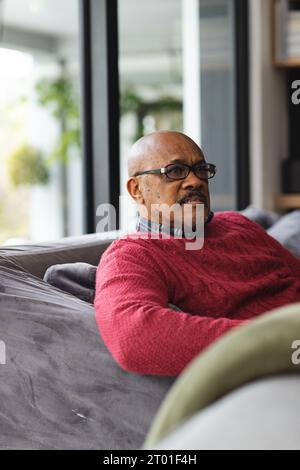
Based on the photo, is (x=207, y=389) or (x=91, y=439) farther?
(x=91, y=439)

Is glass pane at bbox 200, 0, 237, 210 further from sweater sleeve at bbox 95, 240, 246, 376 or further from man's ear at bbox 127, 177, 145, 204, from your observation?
sweater sleeve at bbox 95, 240, 246, 376

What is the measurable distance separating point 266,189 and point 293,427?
341cm

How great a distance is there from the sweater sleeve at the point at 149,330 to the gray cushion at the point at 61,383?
0.16 ft

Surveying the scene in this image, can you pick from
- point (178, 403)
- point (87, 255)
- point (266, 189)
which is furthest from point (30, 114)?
point (178, 403)

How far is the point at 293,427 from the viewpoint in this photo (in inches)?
23.8

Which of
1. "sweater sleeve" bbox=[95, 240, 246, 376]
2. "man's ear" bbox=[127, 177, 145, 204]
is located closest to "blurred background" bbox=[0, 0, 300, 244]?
"man's ear" bbox=[127, 177, 145, 204]

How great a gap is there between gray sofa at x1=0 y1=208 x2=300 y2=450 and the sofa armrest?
3.7 inches

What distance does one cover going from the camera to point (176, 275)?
5.11ft

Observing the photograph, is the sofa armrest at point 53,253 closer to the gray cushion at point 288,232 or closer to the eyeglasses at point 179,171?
the eyeglasses at point 179,171

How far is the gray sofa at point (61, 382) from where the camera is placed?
4.34 ft

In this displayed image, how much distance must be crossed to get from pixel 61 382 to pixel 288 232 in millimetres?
1470

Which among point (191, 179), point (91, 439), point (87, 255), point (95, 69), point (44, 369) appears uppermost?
point (95, 69)

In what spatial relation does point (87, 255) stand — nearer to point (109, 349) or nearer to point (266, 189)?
point (109, 349)

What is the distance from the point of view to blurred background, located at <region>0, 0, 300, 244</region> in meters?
2.67
